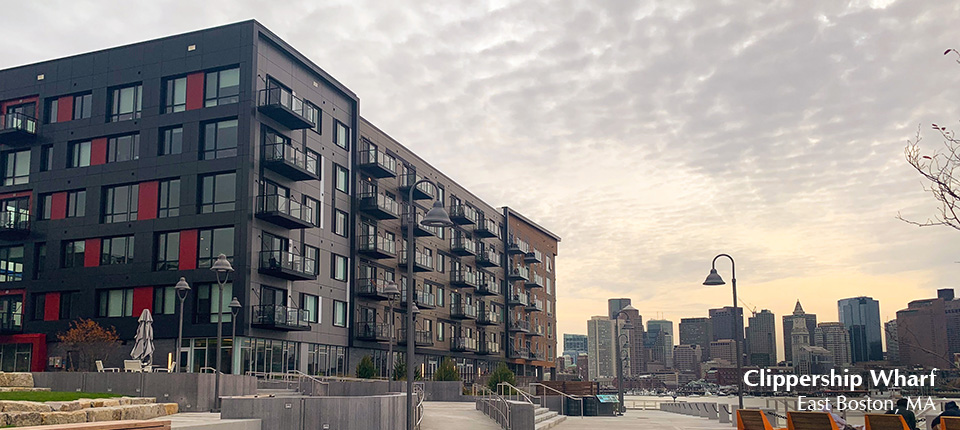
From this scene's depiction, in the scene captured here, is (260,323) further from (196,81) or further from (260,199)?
(196,81)

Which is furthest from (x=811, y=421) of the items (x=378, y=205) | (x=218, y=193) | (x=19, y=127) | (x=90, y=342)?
(x=19, y=127)

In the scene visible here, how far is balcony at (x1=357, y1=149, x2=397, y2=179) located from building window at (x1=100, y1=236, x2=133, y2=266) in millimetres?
14464

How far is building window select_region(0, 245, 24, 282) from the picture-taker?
148 ft

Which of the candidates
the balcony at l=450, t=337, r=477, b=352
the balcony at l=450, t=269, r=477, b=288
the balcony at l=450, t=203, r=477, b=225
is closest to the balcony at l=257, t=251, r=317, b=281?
the balcony at l=450, t=337, r=477, b=352

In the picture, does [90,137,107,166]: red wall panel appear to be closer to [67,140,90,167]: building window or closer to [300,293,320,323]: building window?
[67,140,90,167]: building window

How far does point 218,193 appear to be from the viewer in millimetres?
41188

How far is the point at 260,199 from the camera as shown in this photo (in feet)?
135

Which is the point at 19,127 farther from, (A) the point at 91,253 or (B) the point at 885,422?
(B) the point at 885,422

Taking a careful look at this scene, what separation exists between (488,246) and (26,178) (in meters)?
40.2

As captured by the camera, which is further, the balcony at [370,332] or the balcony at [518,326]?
the balcony at [518,326]

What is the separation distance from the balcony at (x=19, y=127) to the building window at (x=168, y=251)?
10127 mm

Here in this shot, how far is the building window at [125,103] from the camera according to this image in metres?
43.7

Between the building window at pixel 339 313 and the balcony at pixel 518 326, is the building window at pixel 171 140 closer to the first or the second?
the building window at pixel 339 313

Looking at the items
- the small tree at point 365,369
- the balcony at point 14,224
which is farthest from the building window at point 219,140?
the small tree at point 365,369
